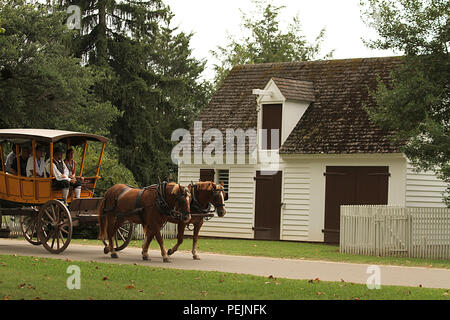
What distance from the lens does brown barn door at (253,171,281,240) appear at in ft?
107

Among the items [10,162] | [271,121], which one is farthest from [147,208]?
[271,121]

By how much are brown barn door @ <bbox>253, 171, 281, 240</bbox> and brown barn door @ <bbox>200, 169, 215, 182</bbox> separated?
1.94 m

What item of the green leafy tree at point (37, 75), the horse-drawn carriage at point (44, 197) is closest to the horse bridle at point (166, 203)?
the horse-drawn carriage at point (44, 197)

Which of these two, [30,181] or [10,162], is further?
[10,162]

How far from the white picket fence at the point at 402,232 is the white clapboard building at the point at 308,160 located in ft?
14.0

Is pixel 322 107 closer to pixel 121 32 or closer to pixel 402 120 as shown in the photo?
pixel 402 120

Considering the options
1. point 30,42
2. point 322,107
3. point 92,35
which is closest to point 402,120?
point 322,107

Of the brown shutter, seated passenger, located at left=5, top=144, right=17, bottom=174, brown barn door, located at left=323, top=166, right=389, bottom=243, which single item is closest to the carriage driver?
seated passenger, located at left=5, top=144, right=17, bottom=174

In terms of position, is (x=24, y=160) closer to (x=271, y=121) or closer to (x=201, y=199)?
(x=201, y=199)

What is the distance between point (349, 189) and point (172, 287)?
17243mm

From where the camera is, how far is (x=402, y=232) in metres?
24.9

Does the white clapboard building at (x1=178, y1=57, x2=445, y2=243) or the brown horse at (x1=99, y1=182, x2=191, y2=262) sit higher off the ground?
the white clapboard building at (x1=178, y1=57, x2=445, y2=243)

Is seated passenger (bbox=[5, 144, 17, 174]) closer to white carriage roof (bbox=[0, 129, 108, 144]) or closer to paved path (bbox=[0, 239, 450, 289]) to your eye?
white carriage roof (bbox=[0, 129, 108, 144])

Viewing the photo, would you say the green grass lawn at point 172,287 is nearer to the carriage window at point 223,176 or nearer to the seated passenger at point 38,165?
the seated passenger at point 38,165
